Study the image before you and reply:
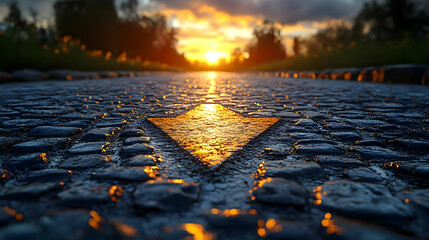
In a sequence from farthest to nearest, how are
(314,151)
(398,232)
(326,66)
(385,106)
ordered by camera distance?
(326,66), (385,106), (314,151), (398,232)

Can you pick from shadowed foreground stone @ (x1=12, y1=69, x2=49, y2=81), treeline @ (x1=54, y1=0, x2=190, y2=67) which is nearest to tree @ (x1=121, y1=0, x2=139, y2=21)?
treeline @ (x1=54, y1=0, x2=190, y2=67)

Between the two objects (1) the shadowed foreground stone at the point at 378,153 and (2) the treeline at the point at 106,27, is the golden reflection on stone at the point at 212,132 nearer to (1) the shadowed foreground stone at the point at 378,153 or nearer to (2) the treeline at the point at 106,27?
(1) the shadowed foreground stone at the point at 378,153

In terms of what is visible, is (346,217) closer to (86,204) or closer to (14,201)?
(86,204)

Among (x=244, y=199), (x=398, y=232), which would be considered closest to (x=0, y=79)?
(x=244, y=199)

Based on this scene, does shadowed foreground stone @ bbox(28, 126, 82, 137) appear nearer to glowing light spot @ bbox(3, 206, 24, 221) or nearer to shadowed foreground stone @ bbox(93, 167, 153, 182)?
shadowed foreground stone @ bbox(93, 167, 153, 182)

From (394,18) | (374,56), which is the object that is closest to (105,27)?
(374,56)

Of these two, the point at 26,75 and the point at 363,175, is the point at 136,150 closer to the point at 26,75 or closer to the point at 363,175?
the point at 363,175
